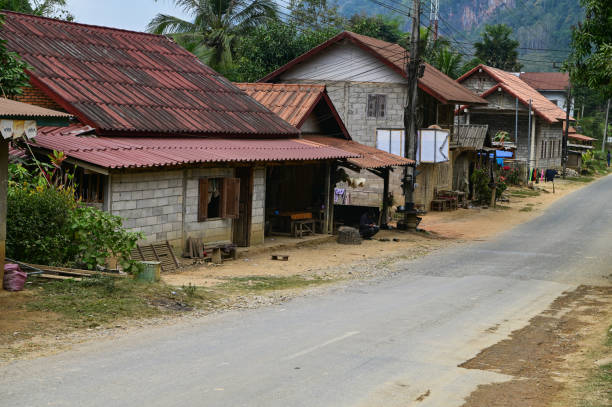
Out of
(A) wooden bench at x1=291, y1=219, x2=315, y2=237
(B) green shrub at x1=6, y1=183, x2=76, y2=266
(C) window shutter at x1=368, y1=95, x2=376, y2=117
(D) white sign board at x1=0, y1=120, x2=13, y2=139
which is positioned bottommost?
(A) wooden bench at x1=291, y1=219, x2=315, y2=237

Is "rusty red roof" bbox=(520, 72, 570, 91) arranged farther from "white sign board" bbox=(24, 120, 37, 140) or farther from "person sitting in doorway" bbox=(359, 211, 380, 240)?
"white sign board" bbox=(24, 120, 37, 140)

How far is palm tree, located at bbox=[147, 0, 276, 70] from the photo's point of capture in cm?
4284

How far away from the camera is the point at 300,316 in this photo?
498 inches

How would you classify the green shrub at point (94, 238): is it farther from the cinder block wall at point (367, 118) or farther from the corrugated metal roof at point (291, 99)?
the cinder block wall at point (367, 118)

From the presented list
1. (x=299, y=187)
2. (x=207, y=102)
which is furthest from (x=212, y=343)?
(x=299, y=187)

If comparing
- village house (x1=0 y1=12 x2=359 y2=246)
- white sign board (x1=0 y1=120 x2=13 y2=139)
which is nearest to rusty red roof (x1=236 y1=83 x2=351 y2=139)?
village house (x1=0 y1=12 x2=359 y2=246)

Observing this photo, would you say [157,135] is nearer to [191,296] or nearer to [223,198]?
[223,198]

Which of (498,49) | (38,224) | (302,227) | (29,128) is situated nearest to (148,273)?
(38,224)

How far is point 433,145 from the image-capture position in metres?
34.5

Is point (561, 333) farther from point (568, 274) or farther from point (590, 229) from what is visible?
point (590, 229)

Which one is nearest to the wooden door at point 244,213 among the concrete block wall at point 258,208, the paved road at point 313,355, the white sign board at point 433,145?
the concrete block wall at point 258,208

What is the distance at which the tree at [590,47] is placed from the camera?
18.2m

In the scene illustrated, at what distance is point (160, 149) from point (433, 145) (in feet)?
61.0

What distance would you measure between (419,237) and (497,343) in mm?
15879
